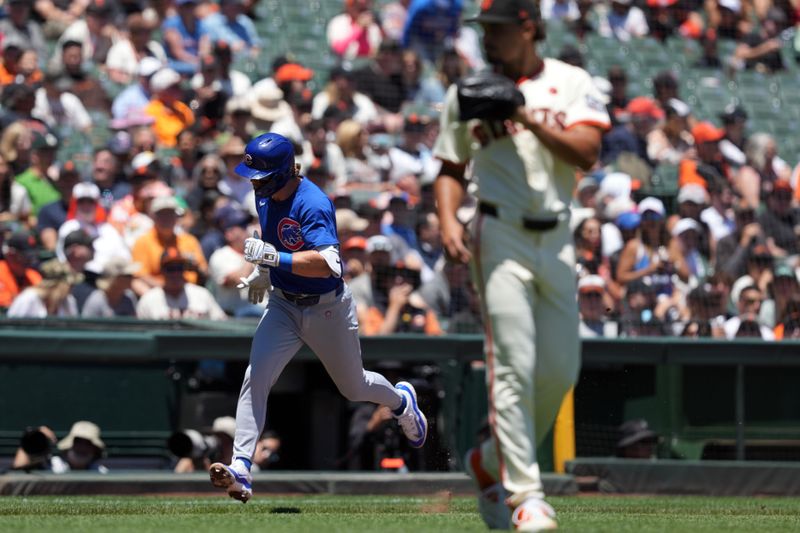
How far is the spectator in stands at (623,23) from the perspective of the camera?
18.3 meters

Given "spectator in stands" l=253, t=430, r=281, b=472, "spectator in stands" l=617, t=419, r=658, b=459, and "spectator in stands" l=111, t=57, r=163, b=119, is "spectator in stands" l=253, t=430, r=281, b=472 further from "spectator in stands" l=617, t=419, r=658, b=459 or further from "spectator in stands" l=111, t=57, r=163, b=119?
"spectator in stands" l=111, t=57, r=163, b=119

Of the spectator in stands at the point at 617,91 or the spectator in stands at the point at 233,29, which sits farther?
the spectator in stands at the point at 617,91

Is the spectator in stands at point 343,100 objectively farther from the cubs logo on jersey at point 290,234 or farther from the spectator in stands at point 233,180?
the cubs logo on jersey at point 290,234

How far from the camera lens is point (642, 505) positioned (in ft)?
27.4

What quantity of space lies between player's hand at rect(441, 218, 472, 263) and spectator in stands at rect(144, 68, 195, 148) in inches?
366

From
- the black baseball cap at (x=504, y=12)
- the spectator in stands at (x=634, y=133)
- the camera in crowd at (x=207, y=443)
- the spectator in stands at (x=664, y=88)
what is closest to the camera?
the black baseball cap at (x=504, y=12)

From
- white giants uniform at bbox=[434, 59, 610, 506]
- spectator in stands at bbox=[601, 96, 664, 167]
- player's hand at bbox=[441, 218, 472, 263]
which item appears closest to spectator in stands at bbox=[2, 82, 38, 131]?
spectator in stands at bbox=[601, 96, 664, 167]

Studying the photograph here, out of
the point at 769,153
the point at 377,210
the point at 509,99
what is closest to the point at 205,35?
the point at 377,210

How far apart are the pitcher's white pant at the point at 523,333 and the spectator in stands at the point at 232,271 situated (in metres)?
6.25

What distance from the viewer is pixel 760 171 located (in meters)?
15.7

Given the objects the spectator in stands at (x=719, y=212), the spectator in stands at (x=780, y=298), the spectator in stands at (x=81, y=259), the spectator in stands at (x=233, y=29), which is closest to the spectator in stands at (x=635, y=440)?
the spectator in stands at (x=780, y=298)

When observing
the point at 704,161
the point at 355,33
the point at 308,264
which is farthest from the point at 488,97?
the point at 355,33

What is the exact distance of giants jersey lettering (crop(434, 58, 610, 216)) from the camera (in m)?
5.19

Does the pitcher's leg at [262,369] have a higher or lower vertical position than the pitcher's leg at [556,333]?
lower
